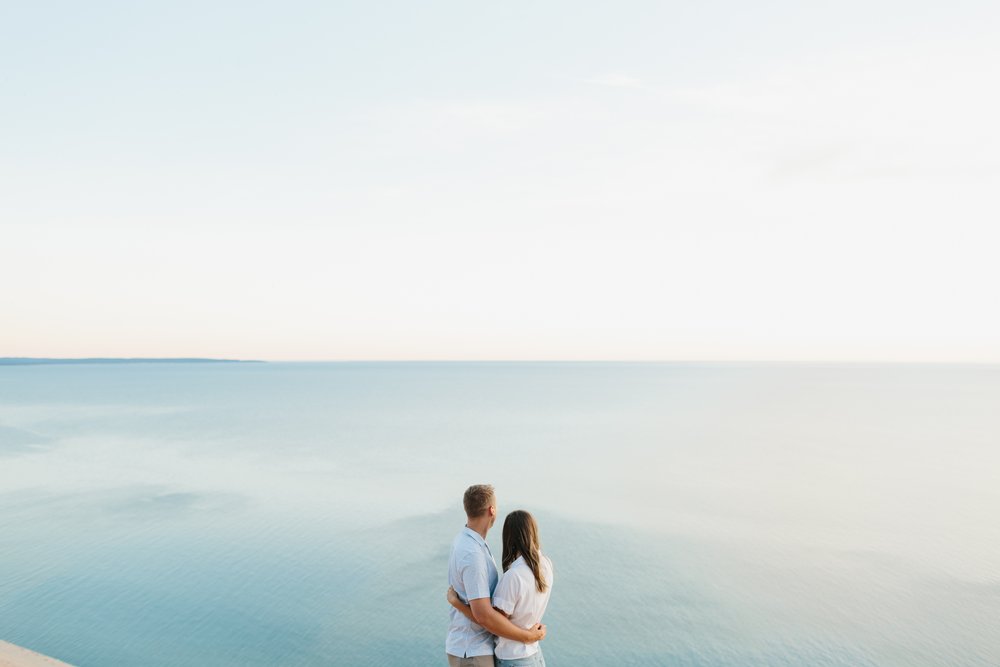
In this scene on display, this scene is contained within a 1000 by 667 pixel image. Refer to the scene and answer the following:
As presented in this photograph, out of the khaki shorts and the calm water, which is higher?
the khaki shorts

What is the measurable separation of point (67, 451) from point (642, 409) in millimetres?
63091

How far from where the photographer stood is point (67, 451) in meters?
42.5

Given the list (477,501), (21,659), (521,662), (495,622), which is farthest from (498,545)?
(477,501)

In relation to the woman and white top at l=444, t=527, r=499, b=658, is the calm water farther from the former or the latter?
the woman

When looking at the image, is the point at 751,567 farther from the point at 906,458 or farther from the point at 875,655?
the point at 906,458

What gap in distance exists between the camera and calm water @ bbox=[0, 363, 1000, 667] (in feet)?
43.3

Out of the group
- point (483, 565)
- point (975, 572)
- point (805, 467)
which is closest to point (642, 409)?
point (805, 467)

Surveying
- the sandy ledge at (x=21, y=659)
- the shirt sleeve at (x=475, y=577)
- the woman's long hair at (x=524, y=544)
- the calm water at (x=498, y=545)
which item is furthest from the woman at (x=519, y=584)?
the sandy ledge at (x=21, y=659)

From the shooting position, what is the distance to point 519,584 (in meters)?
4.39

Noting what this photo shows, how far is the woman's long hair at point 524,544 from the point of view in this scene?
4.39 m

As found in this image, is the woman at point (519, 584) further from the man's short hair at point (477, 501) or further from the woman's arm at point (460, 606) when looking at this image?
the man's short hair at point (477, 501)

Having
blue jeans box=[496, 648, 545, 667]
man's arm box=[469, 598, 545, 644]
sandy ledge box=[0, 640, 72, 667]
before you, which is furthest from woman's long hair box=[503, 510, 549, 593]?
sandy ledge box=[0, 640, 72, 667]

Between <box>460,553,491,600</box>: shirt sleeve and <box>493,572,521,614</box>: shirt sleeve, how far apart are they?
124 millimetres

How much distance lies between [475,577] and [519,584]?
1.04 ft
